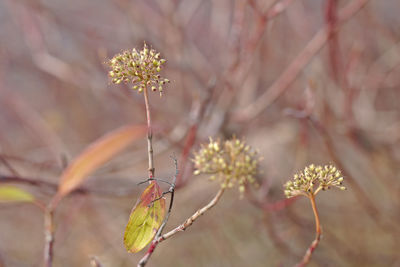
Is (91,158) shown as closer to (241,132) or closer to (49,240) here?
(49,240)

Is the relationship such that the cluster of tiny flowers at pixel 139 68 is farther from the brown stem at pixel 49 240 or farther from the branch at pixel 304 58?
the branch at pixel 304 58

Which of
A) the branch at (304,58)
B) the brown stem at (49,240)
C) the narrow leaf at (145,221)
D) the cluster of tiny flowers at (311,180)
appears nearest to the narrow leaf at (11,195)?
the brown stem at (49,240)

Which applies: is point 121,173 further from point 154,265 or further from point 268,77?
point 268,77

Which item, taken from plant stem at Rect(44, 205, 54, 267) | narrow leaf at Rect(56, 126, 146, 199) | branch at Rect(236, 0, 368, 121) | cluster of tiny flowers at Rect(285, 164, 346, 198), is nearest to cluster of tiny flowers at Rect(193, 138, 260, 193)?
cluster of tiny flowers at Rect(285, 164, 346, 198)

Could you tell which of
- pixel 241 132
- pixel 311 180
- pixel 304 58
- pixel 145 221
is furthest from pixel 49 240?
pixel 241 132

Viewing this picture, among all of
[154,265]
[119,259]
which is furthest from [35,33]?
[154,265]

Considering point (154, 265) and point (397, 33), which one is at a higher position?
point (397, 33)

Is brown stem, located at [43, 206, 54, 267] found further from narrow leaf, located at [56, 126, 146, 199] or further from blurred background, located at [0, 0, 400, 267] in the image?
blurred background, located at [0, 0, 400, 267]
